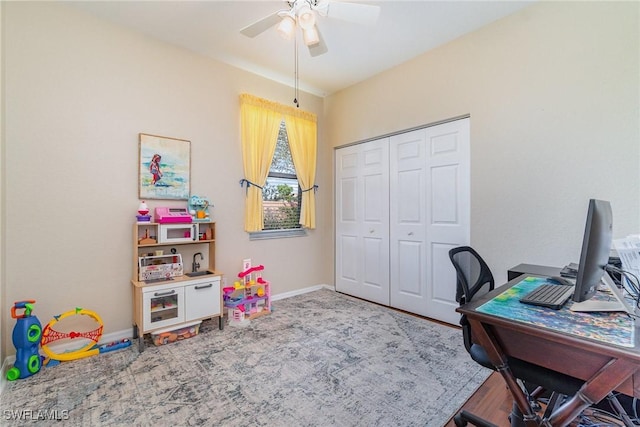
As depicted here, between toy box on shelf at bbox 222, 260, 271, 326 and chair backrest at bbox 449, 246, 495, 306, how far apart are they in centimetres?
223

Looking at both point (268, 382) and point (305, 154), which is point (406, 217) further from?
point (268, 382)

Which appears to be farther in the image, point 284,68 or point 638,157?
point 284,68

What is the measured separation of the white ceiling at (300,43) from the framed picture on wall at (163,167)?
1089 millimetres

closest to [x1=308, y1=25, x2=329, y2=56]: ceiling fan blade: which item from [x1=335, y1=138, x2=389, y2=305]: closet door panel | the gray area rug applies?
[x1=335, y1=138, x2=389, y2=305]: closet door panel

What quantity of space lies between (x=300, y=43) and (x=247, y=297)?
9.62 feet

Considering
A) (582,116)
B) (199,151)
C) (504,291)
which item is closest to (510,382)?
(504,291)

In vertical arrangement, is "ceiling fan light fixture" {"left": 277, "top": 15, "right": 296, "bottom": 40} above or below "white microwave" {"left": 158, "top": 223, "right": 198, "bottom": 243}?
above

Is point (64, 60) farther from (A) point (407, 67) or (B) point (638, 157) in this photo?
(B) point (638, 157)

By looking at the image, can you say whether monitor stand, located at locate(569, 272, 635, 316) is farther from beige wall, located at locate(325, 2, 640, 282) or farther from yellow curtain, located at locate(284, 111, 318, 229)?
yellow curtain, located at locate(284, 111, 318, 229)

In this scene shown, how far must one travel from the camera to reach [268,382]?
79.9 inches

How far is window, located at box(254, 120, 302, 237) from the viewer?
3.86 meters

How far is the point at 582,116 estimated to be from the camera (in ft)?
7.38

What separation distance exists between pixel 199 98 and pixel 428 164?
274 centimetres

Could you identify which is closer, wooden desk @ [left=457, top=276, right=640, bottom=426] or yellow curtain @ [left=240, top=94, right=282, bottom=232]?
wooden desk @ [left=457, top=276, right=640, bottom=426]
